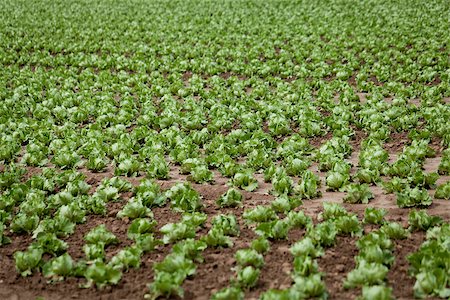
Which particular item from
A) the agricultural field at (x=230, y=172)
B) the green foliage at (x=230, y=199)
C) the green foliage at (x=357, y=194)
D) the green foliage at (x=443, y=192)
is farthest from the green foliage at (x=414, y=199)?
the green foliage at (x=230, y=199)

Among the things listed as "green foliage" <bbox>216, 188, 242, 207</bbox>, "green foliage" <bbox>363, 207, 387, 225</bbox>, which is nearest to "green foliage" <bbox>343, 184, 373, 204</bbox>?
"green foliage" <bbox>363, 207, 387, 225</bbox>

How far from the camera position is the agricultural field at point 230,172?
5117mm

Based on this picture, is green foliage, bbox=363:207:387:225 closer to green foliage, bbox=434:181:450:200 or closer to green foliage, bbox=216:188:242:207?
green foliage, bbox=434:181:450:200

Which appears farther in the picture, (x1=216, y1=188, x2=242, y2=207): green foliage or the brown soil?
(x1=216, y1=188, x2=242, y2=207): green foliage

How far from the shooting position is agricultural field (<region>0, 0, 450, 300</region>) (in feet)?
16.8

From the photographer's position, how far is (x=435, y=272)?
4.63 metres

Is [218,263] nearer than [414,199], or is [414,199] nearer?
[218,263]

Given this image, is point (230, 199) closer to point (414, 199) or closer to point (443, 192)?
point (414, 199)

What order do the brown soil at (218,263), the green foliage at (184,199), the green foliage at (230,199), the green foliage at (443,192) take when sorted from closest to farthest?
the brown soil at (218,263)
the green foliage at (443,192)
the green foliage at (184,199)
the green foliage at (230,199)

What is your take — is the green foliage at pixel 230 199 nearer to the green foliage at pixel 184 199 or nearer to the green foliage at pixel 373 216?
the green foliage at pixel 184 199

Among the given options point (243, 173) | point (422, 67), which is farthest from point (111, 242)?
point (422, 67)

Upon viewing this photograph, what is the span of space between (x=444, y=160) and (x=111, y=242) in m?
5.01

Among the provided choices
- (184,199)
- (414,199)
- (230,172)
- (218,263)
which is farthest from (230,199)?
A: (414,199)

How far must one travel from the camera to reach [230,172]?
25.4ft
